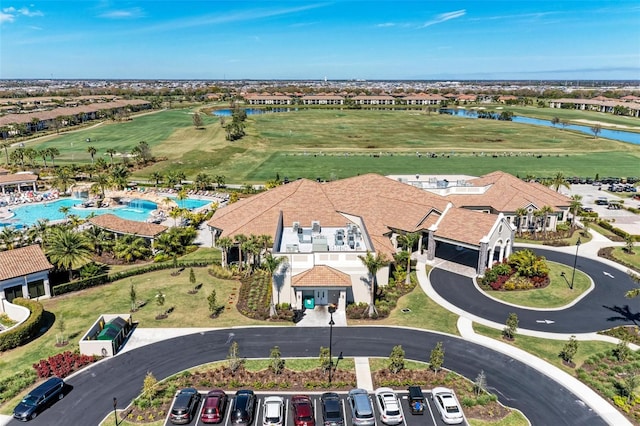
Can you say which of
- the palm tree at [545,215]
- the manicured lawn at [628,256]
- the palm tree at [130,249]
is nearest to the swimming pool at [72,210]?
the palm tree at [130,249]

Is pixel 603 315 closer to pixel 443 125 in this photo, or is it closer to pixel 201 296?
pixel 201 296

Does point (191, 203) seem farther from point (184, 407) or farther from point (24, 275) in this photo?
point (184, 407)

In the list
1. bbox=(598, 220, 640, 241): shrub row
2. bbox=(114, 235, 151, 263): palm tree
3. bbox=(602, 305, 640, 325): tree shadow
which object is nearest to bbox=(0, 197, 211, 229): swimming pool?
bbox=(114, 235, 151, 263): palm tree

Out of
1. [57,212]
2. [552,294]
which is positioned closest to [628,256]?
[552,294]

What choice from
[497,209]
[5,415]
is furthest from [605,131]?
[5,415]

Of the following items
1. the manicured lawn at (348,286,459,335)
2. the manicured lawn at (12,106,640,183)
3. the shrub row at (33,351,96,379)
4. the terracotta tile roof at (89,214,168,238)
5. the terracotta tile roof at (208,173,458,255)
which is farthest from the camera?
the manicured lawn at (12,106,640,183)

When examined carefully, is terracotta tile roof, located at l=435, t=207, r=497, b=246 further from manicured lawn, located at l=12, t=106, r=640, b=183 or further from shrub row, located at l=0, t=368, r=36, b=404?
manicured lawn, located at l=12, t=106, r=640, b=183
